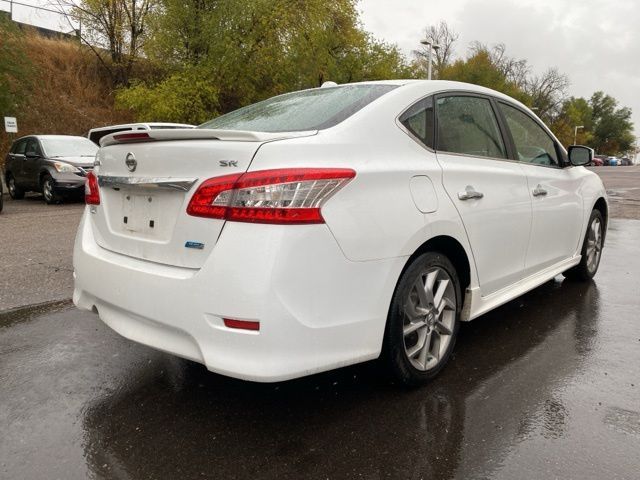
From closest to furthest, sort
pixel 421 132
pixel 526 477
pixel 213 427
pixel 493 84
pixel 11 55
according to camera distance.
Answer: pixel 526 477, pixel 213 427, pixel 421 132, pixel 11 55, pixel 493 84

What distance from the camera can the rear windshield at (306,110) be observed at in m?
2.65

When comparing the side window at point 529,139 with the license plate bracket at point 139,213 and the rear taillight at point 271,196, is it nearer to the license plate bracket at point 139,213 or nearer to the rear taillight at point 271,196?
the rear taillight at point 271,196

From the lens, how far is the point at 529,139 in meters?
4.05

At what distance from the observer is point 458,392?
2.82m

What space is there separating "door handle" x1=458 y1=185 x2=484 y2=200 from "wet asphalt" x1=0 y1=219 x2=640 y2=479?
3.36 ft

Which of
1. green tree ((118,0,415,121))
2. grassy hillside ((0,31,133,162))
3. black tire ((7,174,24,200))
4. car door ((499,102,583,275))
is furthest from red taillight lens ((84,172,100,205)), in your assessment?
grassy hillside ((0,31,133,162))

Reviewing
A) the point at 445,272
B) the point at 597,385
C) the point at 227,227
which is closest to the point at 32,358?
the point at 227,227

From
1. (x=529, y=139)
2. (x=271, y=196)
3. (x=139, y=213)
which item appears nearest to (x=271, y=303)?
(x=271, y=196)

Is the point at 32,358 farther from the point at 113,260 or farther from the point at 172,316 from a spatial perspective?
the point at 172,316

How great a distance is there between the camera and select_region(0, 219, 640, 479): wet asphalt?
2188 mm

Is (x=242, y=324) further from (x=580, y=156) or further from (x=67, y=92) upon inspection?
(x=67, y=92)

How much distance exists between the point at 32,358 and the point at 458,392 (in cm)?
257

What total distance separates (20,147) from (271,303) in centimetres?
1393

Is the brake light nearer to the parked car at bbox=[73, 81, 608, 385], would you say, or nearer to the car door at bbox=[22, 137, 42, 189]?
the parked car at bbox=[73, 81, 608, 385]
